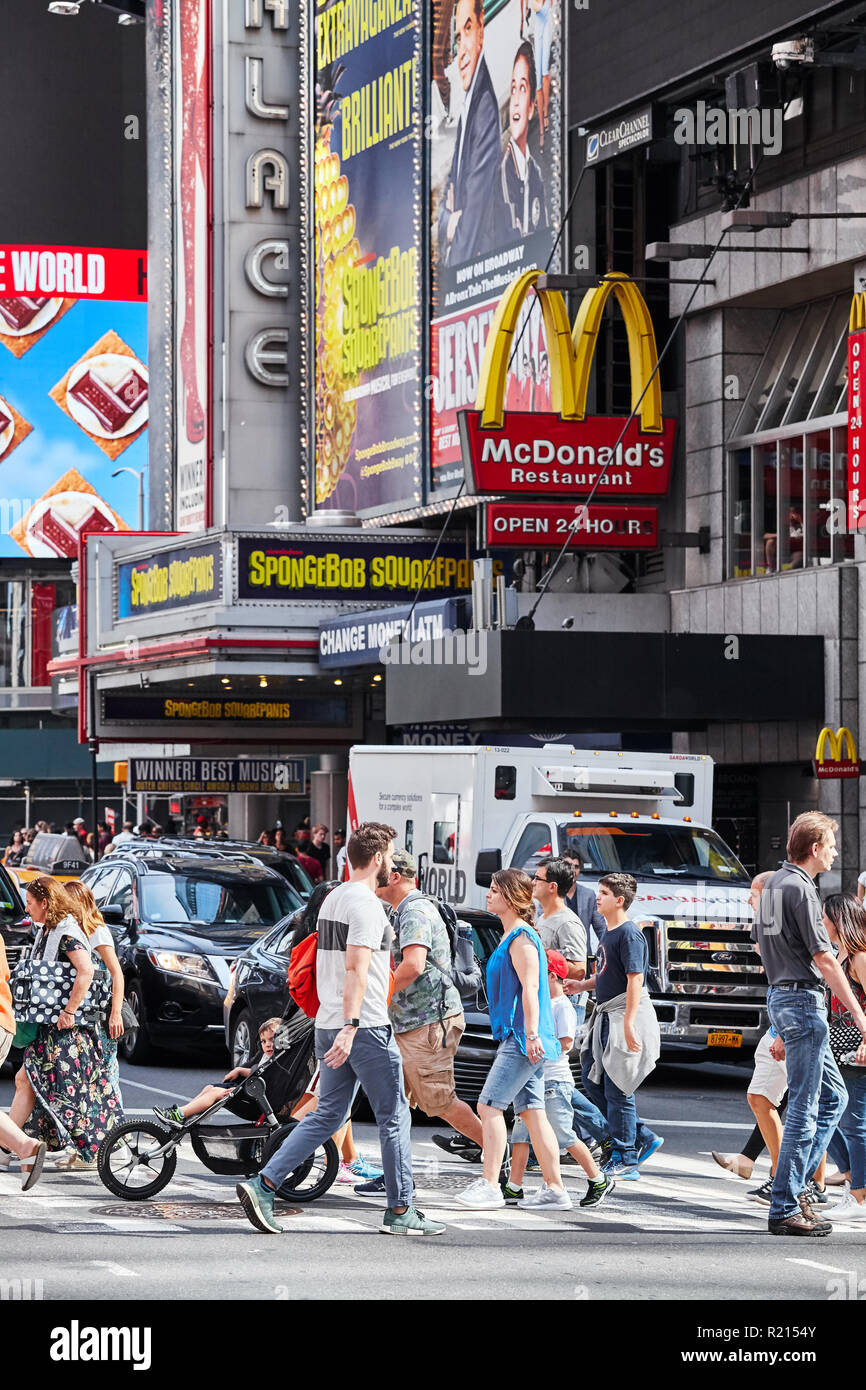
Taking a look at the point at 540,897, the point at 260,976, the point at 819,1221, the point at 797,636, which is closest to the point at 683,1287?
the point at 819,1221

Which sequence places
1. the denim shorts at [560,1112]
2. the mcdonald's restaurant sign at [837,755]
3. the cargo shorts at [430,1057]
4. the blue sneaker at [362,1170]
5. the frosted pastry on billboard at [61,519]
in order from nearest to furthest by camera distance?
the denim shorts at [560,1112]
the cargo shorts at [430,1057]
the blue sneaker at [362,1170]
the mcdonald's restaurant sign at [837,755]
the frosted pastry on billboard at [61,519]

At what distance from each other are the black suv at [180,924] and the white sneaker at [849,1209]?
7.82m

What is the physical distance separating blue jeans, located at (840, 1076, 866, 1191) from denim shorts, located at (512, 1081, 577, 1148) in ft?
4.58

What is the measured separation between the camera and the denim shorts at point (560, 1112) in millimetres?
12172

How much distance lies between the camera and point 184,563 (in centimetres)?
3353

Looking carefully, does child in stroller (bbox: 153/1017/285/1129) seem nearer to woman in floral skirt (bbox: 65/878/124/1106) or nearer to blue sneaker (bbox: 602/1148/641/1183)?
woman in floral skirt (bbox: 65/878/124/1106)

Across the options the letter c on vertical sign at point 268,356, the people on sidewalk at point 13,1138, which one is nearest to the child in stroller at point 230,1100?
the people on sidewalk at point 13,1138

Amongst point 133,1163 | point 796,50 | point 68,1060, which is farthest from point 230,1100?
point 796,50

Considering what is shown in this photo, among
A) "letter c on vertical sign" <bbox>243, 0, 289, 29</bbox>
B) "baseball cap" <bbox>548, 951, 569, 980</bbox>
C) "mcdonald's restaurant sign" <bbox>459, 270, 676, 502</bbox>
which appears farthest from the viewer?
"letter c on vertical sign" <bbox>243, 0, 289, 29</bbox>

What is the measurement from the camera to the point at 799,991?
36.2 feet

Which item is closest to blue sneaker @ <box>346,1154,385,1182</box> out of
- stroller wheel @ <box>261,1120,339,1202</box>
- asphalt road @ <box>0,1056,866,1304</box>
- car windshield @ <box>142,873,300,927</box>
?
asphalt road @ <box>0,1056,866,1304</box>

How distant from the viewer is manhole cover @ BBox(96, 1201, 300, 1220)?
11.5m

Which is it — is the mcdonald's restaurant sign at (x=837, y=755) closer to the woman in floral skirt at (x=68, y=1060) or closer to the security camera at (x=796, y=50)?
the security camera at (x=796, y=50)
